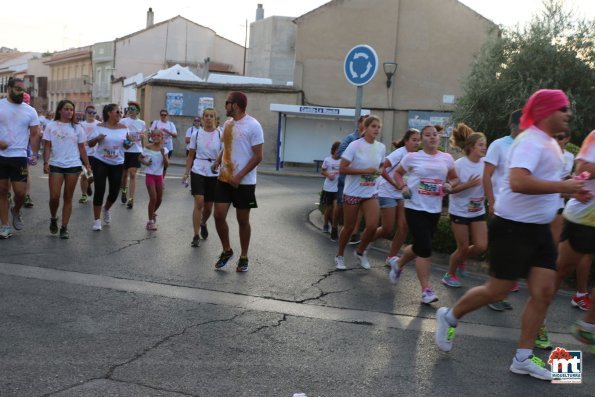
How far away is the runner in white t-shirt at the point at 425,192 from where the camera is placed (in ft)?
21.3

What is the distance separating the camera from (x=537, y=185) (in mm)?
4301

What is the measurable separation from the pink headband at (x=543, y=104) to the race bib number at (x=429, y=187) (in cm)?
218

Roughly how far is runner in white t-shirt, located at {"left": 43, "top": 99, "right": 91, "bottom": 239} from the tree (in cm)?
1563

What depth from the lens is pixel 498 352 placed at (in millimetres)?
5133

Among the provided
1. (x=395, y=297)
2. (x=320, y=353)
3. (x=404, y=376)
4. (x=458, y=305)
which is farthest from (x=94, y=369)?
(x=395, y=297)

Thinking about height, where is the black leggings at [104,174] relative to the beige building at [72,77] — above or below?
below

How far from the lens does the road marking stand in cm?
572

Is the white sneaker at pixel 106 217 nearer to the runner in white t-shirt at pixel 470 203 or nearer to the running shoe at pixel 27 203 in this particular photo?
the running shoe at pixel 27 203

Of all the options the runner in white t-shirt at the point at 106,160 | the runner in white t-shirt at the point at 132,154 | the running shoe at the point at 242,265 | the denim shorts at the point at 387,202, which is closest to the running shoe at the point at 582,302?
the denim shorts at the point at 387,202

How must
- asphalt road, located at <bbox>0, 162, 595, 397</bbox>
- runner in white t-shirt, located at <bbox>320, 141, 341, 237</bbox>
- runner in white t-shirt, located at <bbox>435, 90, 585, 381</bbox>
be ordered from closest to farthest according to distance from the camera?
asphalt road, located at <bbox>0, 162, 595, 397</bbox> < runner in white t-shirt, located at <bbox>435, 90, 585, 381</bbox> < runner in white t-shirt, located at <bbox>320, 141, 341, 237</bbox>

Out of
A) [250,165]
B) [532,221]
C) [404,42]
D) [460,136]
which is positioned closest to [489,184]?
[460,136]

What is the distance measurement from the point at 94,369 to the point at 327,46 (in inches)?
1191

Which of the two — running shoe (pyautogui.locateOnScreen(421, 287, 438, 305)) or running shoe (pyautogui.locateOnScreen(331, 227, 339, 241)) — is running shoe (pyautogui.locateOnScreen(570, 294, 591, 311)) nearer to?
running shoe (pyautogui.locateOnScreen(421, 287, 438, 305))

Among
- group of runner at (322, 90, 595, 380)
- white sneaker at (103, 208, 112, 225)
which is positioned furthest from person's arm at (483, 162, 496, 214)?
white sneaker at (103, 208, 112, 225)
